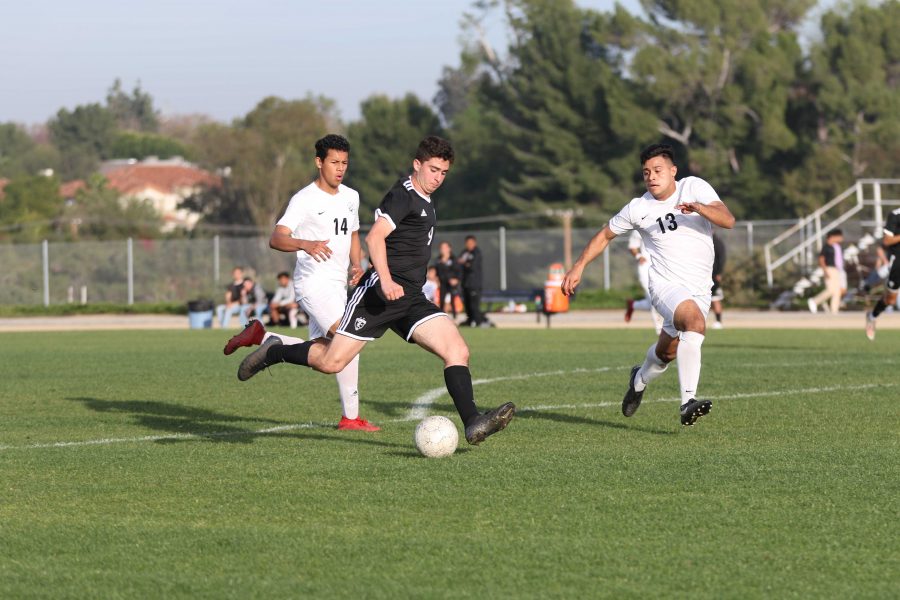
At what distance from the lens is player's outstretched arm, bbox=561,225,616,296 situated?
33.7 feet

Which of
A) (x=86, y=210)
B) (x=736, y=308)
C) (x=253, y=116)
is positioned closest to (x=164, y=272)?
(x=736, y=308)

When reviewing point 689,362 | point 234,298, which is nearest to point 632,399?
point 689,362

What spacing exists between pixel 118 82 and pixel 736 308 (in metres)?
150

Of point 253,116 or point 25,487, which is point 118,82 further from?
point 25,487

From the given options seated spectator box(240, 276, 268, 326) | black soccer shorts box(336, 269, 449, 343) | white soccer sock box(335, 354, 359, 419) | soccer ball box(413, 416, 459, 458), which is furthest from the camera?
seated spectator box(240, 276, 268, 326)

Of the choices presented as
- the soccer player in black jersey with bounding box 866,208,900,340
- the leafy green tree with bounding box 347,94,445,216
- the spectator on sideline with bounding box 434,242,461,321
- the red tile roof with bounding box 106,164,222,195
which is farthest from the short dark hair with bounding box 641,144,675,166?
the red tile roof with bounding box 106,164,222,195

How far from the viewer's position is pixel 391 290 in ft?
29.2

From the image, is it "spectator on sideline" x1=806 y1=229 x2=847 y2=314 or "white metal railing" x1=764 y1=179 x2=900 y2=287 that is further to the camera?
"white metal railing" x1=764 y1=179 x2=900 y2=287

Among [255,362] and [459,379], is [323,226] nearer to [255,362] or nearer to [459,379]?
[255,362]

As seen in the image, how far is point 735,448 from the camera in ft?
30.3

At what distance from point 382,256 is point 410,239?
41cm

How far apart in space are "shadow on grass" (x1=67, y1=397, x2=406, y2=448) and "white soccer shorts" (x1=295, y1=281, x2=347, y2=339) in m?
0.81

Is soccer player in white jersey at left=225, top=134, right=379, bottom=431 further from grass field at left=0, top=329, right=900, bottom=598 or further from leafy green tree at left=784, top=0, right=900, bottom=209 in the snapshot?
leafy green tree at left=784, top=0, right=900, bottom=209

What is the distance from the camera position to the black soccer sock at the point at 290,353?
9930 millimetres
